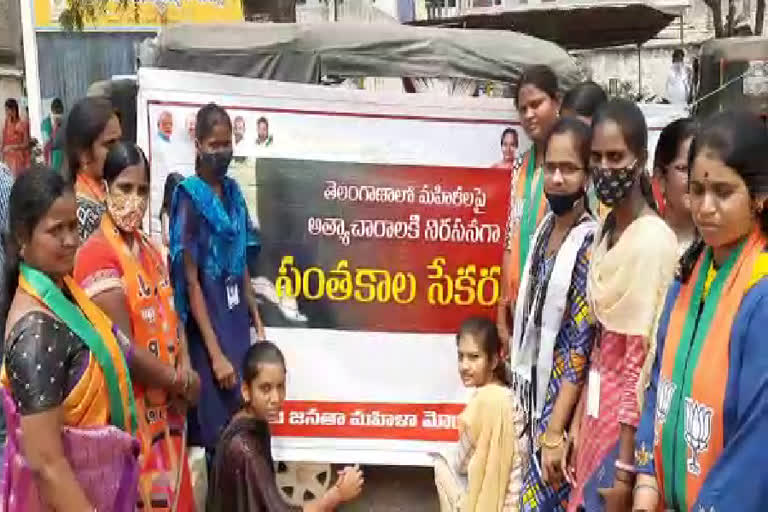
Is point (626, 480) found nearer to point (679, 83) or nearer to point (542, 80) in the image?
point (542, 80)

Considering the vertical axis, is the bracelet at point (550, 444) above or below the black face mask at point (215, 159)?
below

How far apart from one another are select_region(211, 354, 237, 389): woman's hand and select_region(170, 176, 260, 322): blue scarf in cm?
21

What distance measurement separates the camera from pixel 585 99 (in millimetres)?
4047

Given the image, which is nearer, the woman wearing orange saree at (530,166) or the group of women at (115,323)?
the group of women at (115,323)

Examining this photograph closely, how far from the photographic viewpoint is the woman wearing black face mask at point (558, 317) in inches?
125

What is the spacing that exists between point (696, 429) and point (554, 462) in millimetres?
1058

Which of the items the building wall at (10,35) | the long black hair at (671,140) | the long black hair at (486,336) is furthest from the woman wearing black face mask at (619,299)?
the building wall at (10,35)

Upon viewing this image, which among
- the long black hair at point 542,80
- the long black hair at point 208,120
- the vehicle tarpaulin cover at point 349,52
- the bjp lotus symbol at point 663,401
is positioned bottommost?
the bjp lotus symbol at point 663,401

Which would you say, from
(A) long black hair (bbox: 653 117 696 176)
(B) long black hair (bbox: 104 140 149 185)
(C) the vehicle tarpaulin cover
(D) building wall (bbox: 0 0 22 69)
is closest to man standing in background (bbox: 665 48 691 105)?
(C) the vehicle tarpaulin cover

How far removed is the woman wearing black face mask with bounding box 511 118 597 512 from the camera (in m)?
3.18

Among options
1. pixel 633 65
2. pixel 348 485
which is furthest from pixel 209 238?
pixel 633 65

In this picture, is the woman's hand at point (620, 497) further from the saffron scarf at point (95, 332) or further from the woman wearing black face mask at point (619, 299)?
the saffron scarf at point (95, 332)

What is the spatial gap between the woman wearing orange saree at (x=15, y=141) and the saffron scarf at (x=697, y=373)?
14243 mm

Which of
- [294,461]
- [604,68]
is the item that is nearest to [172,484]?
[294,461]
